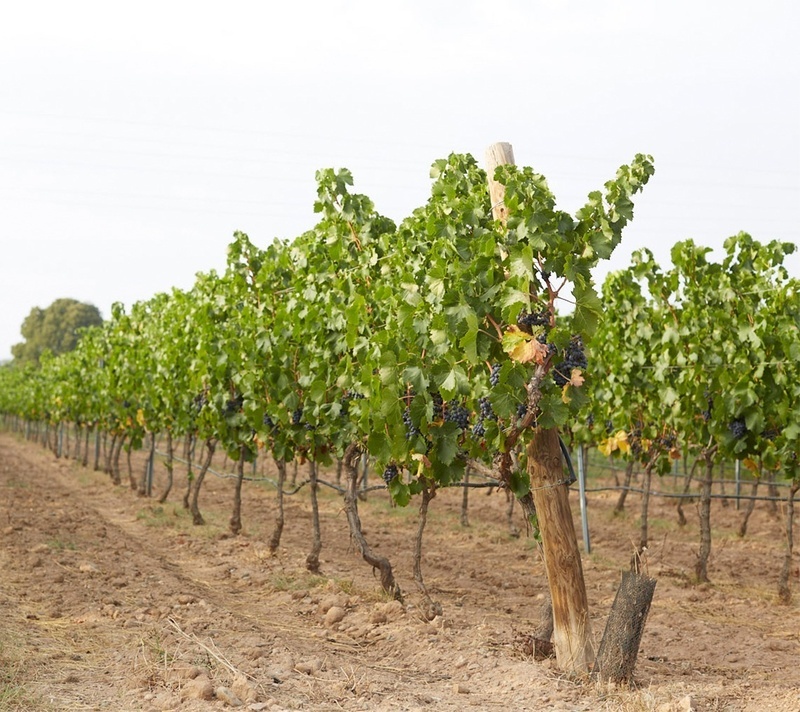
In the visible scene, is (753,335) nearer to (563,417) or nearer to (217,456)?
(563,417)

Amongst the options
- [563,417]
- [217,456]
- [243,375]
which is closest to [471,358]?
[563,417]

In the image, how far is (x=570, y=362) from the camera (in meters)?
5.04

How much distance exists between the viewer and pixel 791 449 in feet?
28.8

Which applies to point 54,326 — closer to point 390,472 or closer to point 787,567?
point 787,567

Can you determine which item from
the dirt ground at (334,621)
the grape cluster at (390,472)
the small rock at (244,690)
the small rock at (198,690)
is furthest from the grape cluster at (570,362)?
the small rock at (198,690)

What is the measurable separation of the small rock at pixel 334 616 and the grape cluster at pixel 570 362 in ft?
9.98

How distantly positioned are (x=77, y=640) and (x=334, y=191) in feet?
13.6

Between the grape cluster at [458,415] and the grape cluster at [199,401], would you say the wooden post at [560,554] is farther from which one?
the grape cluster at [199,401]

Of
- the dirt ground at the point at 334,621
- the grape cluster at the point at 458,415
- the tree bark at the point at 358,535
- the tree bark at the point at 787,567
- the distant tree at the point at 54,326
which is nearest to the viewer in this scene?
the dirt ground at the point at 334,621

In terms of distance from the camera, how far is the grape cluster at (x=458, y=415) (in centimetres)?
596

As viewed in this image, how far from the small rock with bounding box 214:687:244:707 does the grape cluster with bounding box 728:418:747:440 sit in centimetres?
610

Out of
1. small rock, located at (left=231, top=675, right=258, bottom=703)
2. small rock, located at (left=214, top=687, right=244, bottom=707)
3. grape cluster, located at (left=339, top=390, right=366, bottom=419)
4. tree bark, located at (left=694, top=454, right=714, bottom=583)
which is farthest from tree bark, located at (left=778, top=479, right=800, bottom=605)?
small rock, located at (left=214, top=687, right=244, bottom=707)

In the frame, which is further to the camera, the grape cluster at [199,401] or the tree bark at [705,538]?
the grape cluster at [199,401]

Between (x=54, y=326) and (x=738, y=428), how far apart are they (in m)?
69.4
